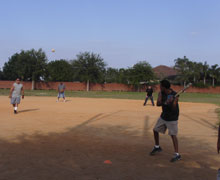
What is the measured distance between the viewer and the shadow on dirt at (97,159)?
4855 millimetres

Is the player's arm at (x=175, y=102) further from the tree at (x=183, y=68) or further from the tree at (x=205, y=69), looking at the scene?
the tree at (x=205, y=69)

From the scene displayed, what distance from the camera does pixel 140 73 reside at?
58.2 meters

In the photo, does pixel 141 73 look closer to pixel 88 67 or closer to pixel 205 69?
pixel 88 67

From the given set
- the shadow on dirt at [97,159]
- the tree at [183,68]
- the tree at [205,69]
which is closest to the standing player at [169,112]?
the shadow on dirt at [97,159]

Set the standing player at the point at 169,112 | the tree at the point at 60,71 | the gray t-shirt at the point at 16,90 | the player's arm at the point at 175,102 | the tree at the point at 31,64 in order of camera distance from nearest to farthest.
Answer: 1. the player's arm at the point at 175,102
2. the standing player at the point at 169,112
3. the gray t-shirt at the point at 16,90
4. the tree at the point at 31,64
5. the tree at the point at 60,71

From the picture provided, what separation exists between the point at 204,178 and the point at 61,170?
266 cm

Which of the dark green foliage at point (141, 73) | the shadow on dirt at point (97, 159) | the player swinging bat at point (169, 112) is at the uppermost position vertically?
the dark green foliage at point (141, 73)

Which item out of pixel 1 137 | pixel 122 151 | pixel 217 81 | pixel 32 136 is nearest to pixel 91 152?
pixel 122 151

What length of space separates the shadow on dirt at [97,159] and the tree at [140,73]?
49392mm

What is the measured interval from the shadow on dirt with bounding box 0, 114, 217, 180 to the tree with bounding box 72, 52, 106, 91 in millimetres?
50761

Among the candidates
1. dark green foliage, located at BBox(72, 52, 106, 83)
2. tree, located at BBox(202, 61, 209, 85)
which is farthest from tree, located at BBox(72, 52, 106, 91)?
tree, located at BBox(202, 61, 209, 85)

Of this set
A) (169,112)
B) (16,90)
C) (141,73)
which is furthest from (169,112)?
(141,73)

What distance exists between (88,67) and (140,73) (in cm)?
1165

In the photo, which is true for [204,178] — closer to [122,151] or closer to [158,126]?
[158,126]
